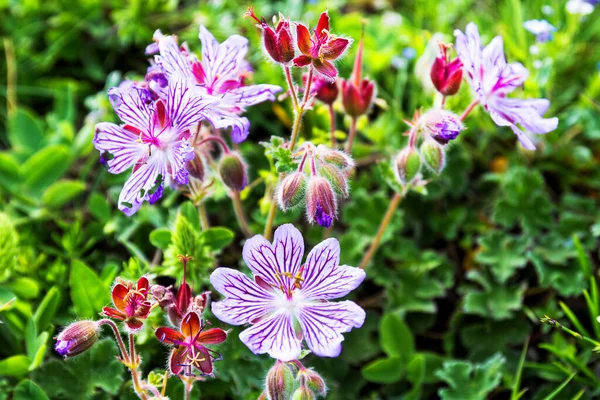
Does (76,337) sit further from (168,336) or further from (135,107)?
(135,107)

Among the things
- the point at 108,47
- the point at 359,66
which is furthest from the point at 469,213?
the point at 108,47

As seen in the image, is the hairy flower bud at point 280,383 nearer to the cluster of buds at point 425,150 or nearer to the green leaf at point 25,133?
the cluster of buds at point 425,150

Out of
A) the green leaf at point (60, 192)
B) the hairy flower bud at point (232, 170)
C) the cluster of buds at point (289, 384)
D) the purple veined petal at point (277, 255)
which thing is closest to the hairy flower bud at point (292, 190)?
the purple veined petal at point (277, 255)

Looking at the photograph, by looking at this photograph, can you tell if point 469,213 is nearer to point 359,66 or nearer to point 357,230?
point 357,230

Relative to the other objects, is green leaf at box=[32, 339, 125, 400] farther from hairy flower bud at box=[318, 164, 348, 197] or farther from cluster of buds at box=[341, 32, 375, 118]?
cluster of buds at box=[341, 32, 375, 118]

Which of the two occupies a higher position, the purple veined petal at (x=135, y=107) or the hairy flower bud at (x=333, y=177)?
the purple veined petal at (x=135, y=107)

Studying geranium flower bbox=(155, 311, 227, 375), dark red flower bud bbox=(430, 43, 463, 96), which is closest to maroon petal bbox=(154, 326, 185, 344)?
geranium flower bbox=(155, 311, 227, 375)
